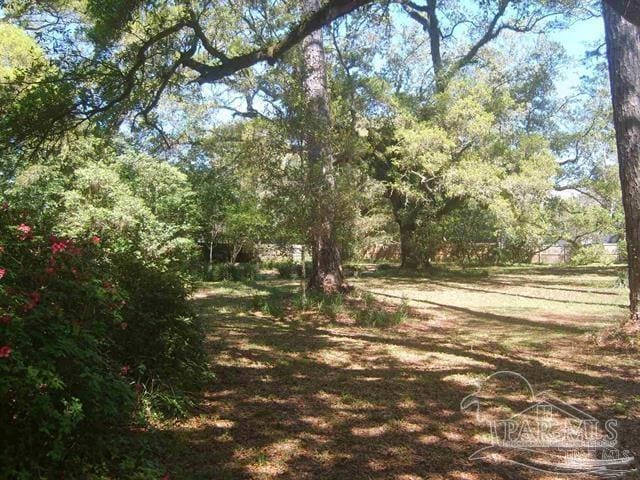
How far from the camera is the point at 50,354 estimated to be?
2416 millimetres

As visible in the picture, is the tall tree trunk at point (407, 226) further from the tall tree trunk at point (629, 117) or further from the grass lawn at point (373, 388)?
the tall tree trunk at point (629, 117)

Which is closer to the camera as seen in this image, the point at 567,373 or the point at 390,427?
the point at 390,427

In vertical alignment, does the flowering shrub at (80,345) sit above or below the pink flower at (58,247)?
below

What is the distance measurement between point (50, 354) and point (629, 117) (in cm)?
735

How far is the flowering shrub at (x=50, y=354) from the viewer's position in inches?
88.4

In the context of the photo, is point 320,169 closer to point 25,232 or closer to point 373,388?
point 373,388

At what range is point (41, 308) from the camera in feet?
8.14

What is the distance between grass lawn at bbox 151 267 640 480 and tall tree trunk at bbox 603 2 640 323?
1.32m

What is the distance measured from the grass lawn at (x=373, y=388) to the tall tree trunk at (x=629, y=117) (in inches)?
51.9

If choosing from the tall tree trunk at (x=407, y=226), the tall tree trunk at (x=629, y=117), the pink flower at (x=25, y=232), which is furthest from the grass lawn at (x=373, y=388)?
the tall tree trunk at (x=407, y=226)

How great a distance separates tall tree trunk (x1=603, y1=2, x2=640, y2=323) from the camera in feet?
22.4

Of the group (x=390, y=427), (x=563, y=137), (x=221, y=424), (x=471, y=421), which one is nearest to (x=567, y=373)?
(x=471, y=421)

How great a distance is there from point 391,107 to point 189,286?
1416cm

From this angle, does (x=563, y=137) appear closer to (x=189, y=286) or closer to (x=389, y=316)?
(x=389, y=316)
